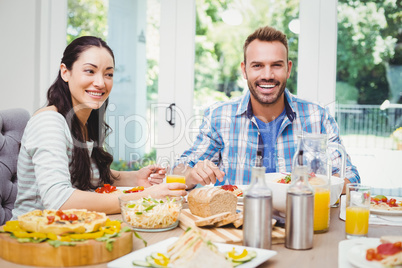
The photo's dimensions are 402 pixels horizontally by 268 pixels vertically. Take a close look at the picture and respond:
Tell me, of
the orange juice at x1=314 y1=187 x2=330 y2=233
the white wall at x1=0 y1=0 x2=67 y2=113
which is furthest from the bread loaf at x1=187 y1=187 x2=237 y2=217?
the white wall at x1=0 y1=0 x2=67 y2=113

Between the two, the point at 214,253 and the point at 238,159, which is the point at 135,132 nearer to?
the point at 238,159

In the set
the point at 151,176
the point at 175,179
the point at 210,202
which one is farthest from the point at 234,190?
the point at 151,176

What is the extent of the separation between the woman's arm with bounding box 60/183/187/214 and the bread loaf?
95 mm

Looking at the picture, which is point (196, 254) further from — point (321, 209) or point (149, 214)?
point (321, 209)

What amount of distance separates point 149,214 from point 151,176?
80 centimetres

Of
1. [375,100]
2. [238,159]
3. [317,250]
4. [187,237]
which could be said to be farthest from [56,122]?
[375,100]

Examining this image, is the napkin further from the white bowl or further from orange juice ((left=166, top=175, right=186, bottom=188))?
orange juice ((left=166, top=175, right=186, bottom=188))

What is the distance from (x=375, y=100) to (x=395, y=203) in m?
1.62

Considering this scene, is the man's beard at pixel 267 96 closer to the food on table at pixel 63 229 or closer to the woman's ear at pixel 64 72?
the woman's ear at pixel 64 72

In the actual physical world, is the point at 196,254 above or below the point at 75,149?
below

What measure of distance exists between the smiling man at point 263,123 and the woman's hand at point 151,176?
45cm

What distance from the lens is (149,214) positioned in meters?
1.29

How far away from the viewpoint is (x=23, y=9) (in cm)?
359

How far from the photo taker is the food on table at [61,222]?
3.46 feet
